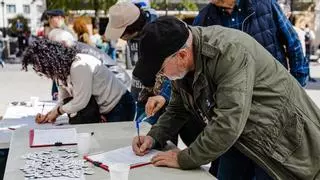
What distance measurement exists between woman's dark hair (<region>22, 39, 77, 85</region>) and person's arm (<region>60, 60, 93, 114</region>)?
0.05 metres

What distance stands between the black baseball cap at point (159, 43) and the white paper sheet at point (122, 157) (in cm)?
42

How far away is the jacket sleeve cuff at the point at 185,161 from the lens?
1736mm

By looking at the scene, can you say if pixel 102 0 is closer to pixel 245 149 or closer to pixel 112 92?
pixel 112 92

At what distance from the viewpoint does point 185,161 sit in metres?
1.75

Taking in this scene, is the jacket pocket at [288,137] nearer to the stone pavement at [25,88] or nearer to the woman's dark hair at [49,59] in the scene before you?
the woman's dark hair at [49,59]

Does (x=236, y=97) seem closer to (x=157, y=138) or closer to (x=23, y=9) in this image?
(x=157, y=138)

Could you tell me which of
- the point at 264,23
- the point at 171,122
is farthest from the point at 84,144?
the point at 264,23

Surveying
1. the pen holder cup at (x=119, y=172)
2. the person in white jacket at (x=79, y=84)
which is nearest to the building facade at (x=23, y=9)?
the person in white jacket at (x=79, y=84)

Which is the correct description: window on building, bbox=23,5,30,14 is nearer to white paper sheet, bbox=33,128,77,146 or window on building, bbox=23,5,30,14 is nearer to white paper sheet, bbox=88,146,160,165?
white paper sheet, bbox=33,128,77,146

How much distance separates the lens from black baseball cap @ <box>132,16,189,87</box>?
5.20 ft

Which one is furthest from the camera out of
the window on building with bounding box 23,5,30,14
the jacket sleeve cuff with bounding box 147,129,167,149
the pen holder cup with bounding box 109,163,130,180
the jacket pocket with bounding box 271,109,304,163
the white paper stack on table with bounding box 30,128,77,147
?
the window on building with bounding box 23,5,30,14

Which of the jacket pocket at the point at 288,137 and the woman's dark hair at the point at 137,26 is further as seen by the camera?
the woman's dark hair at the point at 137,26

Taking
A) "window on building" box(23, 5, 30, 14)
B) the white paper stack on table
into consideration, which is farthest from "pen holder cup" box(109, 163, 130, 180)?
"window on building" box(23, 5, 30, 14)

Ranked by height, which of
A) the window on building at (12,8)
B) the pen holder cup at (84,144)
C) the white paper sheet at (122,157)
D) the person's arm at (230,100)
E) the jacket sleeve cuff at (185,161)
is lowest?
the window on building at (12,8)
